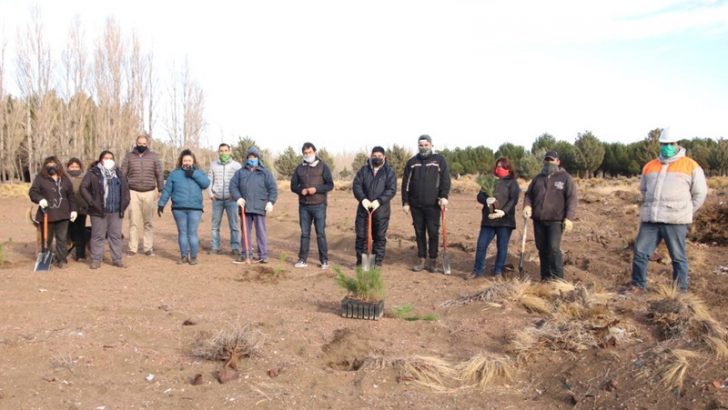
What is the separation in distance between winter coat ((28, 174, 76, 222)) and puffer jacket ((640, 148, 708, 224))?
24.3 ft

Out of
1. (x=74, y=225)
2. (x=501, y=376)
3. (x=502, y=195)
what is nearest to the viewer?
(x=501, y=376)

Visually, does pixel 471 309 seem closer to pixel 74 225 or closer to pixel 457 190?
pixel 74 225

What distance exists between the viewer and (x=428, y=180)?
8.28m

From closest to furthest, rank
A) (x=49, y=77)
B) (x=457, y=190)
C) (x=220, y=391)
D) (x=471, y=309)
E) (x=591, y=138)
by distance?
(x=220, y=391), (x=471, y=309), (x=457, y=190), (x=49, y=77), (x=591, y=138)

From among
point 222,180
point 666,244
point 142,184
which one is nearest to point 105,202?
point 142,184

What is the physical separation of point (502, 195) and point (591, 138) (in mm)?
26342

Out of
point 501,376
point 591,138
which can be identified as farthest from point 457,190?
point 501,376

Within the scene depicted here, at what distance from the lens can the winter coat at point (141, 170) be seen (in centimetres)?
923

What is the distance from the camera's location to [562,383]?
440 centimetres

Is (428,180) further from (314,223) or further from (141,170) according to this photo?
(141,170)

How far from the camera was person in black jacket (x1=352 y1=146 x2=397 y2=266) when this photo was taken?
845 centimetres

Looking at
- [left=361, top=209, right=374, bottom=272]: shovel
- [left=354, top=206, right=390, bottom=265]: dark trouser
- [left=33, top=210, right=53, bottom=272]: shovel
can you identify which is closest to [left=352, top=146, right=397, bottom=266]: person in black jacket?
[left=354, top=206, right=390, bottom=265]: dark trouser

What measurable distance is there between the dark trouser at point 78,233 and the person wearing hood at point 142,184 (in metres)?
0.70

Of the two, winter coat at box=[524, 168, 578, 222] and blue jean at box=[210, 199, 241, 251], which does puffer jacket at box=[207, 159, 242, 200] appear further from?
winter coat at box=[524, 168, 578, 222]
